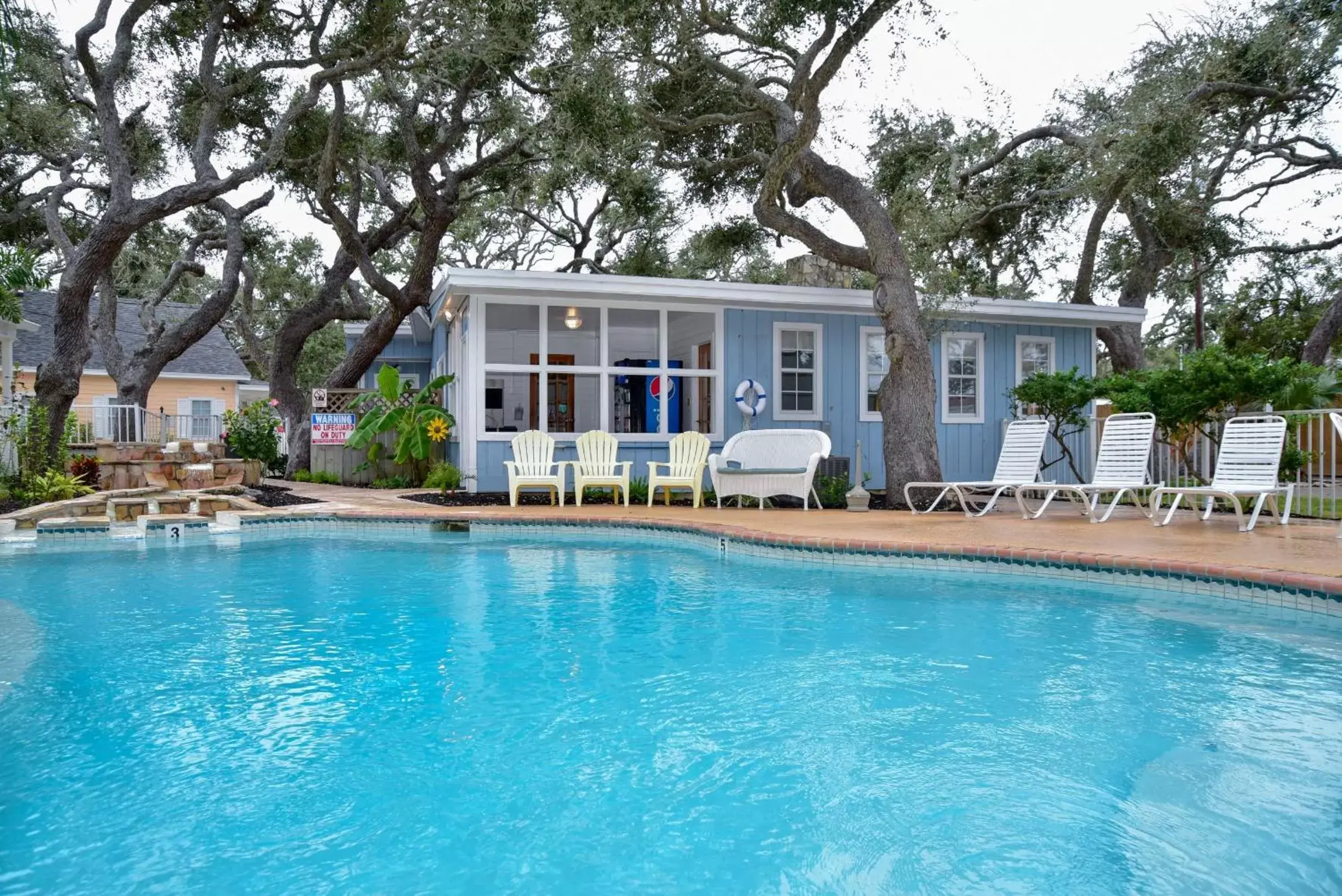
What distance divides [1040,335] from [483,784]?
38.8 feet

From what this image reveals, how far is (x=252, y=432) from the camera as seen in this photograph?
14.9m

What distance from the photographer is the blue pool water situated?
2.28 m

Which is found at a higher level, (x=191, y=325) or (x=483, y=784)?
(x=191, y=325)

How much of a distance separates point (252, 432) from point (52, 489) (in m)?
5.18

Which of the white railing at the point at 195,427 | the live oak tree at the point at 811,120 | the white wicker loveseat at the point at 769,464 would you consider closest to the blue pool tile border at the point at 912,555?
the white wicker loveseat at the point at 769,464

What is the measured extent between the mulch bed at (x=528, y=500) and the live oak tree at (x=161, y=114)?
4.65 metres

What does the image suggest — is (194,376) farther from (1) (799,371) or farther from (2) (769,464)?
(2) (769,464)

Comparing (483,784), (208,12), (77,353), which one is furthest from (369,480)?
(483,784)

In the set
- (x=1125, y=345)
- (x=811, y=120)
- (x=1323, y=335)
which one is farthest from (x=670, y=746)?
(x=1323, y=335)

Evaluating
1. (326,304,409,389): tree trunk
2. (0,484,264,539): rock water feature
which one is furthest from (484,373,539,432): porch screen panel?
(0,484,264,539): rock water feature

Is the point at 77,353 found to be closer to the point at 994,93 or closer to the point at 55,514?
the point at 55,514

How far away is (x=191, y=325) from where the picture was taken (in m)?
15.8

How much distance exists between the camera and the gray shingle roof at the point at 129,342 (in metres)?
21.0

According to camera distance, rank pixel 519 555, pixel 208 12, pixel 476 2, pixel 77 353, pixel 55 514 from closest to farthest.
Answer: pixel 519 555 < pixel 55 514 < pixel 476 2 < pixel 77 353 < pixel 208 12
